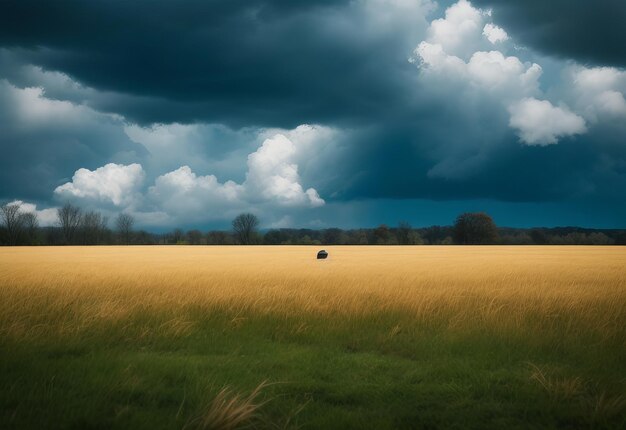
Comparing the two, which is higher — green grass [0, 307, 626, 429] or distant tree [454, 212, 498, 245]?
distant tree [454, 212, 498, 245]

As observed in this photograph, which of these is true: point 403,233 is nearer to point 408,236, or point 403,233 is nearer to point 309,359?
point 408,236

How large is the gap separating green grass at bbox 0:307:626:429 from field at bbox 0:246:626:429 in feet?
0.10

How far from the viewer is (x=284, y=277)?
2003cm

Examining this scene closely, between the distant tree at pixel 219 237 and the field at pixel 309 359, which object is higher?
the distant tree at pixel 219 237

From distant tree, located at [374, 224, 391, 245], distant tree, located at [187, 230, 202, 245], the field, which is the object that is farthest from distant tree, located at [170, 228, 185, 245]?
the field

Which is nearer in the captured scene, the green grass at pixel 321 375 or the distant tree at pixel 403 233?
the green grass at pixel 321 375

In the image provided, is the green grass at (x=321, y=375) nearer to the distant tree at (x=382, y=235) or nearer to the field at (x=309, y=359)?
the field at (x=309, y=359)

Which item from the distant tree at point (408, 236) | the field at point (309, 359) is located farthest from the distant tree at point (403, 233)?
the field at point (309, 359)

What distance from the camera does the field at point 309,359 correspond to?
5.75 metres

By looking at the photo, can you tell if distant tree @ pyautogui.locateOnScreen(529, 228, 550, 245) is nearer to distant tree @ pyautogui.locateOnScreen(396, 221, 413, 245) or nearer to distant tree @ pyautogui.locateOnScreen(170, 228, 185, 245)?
distant tree @ pyautogui.locateOnScreen(396, 221, 413, 245)

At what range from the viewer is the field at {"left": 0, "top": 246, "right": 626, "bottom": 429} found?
5.75m

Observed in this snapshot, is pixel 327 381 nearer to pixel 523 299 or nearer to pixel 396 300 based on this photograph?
pixel 396 300

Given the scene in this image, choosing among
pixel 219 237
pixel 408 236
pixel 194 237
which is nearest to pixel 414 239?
pixel 408 236

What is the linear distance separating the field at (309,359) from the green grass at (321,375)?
31mm
